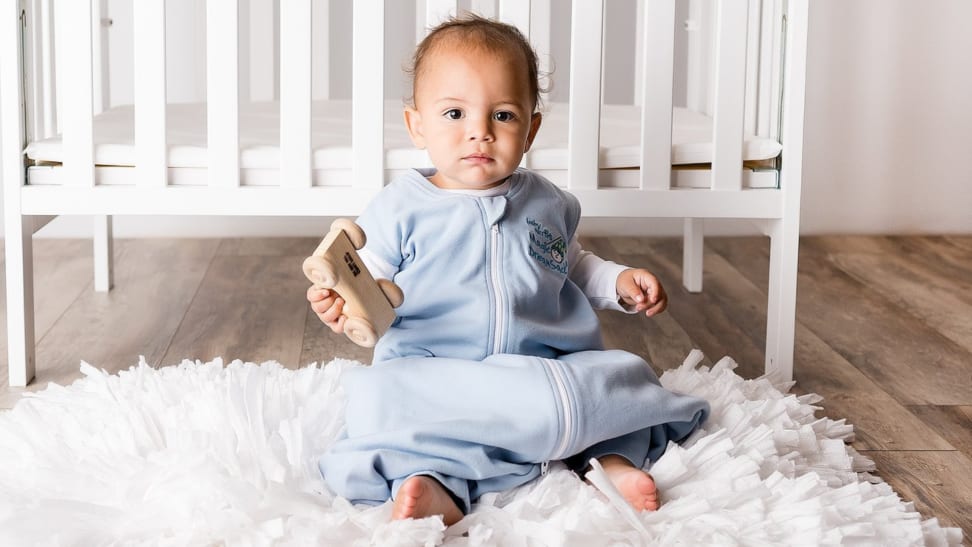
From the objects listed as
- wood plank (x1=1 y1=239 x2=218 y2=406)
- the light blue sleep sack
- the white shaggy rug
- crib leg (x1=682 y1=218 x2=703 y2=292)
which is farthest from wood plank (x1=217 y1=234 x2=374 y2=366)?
crib leg (x1=682 y1=218 x2=703 y2=292)

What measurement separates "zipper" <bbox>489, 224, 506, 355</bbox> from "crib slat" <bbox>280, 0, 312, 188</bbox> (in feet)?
1.30

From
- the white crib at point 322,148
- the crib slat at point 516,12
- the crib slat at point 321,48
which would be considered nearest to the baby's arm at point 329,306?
the white crib at point 322,148

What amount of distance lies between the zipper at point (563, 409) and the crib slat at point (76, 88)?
74cm

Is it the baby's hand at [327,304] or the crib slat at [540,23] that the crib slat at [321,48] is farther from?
the baby's hand at [327,304]

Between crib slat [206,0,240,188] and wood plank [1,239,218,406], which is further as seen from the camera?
wood plank [1,239,218,406]

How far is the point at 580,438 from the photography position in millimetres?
1055

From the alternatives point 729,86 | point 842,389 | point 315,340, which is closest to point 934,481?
point 842,389

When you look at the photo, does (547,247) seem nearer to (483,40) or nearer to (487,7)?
(483,40)

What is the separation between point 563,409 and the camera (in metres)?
1.05

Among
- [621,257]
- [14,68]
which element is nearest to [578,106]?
[14,68]

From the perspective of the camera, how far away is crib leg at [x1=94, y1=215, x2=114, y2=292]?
6.72ft

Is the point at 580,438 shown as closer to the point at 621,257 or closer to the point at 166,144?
the point at 166,144

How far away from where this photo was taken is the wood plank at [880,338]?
1.56 meters

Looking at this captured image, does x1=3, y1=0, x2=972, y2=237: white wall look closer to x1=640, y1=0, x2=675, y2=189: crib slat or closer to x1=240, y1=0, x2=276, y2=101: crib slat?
x1=240, y1=0, x2=276, y2=101: crib slat
